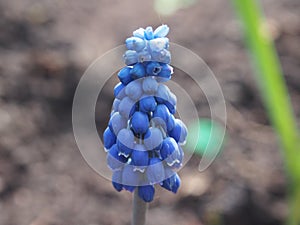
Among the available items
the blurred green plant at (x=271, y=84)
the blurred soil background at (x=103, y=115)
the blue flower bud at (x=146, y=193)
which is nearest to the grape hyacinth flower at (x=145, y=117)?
the blue flower bud at (x=146, y=193)

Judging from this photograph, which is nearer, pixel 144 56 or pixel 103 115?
pixel 144 56

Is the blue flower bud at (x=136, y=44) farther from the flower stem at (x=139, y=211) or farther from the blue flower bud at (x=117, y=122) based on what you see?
the flower stem at (x=139, y=211)

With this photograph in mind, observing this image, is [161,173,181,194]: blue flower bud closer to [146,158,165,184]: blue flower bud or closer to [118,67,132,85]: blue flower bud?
[146,158,165,184]: blue flower bud

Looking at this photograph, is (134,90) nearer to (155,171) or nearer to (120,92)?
(120,92)

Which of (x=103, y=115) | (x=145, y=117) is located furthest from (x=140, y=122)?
(x=103, y=115)

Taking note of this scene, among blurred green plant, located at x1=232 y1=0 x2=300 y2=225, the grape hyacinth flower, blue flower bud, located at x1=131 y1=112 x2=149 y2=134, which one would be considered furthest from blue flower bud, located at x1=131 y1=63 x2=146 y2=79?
blurred green plant, located at x1=232 y1=0 x2=300 y2=225

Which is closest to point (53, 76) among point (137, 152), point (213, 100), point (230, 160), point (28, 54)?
point (28, 54)

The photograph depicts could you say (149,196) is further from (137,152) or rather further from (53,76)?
(53,76)
